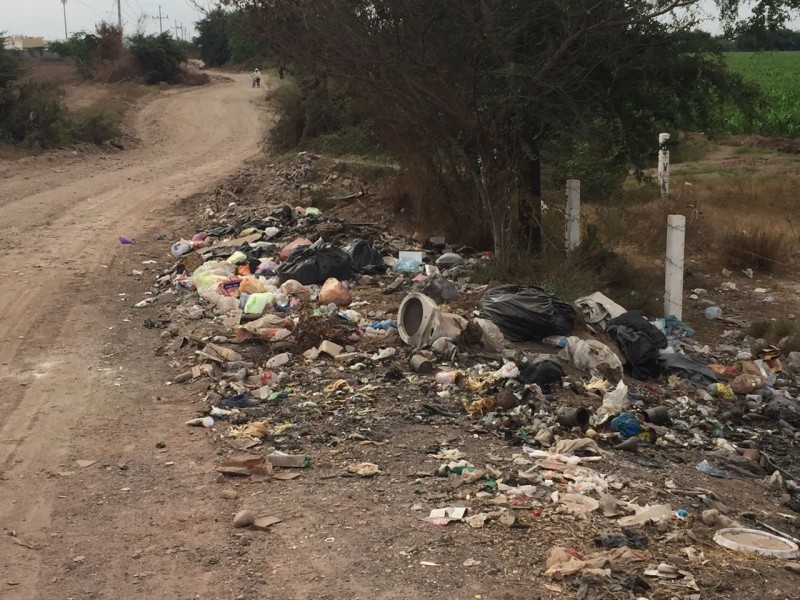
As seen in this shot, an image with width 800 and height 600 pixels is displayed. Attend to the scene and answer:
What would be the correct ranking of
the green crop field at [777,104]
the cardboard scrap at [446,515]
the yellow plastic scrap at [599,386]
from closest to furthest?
the cardboard scrap at [446,515]
the yellow plastic scrap at [599,386]
the green crop field at [777,104]

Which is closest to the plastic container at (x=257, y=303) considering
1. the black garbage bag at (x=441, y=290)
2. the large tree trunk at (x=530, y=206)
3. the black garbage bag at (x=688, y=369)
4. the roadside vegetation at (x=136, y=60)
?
the black garbage bag at (x=441, y=290)

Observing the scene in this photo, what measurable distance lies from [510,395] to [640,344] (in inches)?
81.1

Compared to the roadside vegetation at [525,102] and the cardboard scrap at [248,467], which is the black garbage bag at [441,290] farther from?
the cardboard scrap at [248,467]

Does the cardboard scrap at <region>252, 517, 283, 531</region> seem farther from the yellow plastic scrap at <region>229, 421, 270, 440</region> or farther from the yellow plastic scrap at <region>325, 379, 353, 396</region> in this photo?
the yellow plastic scrap at <region>325, 379, 353, 396</region>

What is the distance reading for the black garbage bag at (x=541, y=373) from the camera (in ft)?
22.7

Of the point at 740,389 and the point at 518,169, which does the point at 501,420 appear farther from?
the point at 518,169

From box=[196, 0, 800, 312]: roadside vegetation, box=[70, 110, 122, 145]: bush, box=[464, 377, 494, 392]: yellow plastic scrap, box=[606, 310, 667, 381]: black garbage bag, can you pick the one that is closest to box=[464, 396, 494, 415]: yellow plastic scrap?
box=[464, 377, 494, 392]: yellow plastic scrap

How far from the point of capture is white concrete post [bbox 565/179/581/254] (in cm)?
1076

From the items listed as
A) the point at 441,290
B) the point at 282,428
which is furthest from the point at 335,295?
the point at 282,428

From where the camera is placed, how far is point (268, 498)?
16.3ft

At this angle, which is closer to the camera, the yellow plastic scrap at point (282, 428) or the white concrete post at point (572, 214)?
the yellow plastic scrap at point (282, 428)

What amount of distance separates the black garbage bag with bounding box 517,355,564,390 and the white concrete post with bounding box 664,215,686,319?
3.05 m

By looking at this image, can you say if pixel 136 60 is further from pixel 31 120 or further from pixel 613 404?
pixel 613 404

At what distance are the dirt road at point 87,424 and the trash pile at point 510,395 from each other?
37cm
